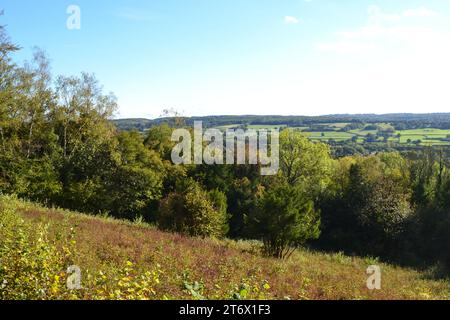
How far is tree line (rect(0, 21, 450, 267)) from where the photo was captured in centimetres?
3581

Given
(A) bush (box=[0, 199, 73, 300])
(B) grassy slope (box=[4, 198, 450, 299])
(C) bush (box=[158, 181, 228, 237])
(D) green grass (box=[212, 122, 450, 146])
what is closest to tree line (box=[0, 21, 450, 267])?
(C) bush (box=[158, 181, 228, 237])

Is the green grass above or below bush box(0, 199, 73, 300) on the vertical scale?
above

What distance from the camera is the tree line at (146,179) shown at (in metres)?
35.8

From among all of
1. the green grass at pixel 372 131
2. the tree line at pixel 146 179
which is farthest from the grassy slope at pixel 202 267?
the green grass at pixel 372 131

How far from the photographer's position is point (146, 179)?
41.4 m

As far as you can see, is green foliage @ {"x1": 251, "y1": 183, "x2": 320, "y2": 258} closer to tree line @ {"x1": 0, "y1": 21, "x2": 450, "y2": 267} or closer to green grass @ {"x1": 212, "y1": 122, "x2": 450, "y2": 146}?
tree line @ {"x1": 0, "y1": 21, "x2": 450, "y2": 267}

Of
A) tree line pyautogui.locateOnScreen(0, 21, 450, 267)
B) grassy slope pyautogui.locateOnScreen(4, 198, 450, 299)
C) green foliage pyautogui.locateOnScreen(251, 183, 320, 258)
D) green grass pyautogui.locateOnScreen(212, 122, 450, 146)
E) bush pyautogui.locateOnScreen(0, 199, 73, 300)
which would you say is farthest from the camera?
green grass pyautogui.locateOnScreen(212, 122, 450, 146)

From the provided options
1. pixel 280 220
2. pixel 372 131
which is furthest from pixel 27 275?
pixel 372 131

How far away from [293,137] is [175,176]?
18212 millimetres

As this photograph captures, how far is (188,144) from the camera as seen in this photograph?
48.8m

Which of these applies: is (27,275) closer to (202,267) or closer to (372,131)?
(202,267)

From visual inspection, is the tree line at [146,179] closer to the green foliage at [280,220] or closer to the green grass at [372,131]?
the green foliage at [280,220]

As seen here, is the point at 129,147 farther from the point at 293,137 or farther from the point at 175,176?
the point at 293,137

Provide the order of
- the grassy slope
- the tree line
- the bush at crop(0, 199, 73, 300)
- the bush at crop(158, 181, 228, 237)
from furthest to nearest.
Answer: the tree line < the bush at crop(158, 181, 228, 237) < the grassy slope < the bush at crop(0, 199, 73, 300)
